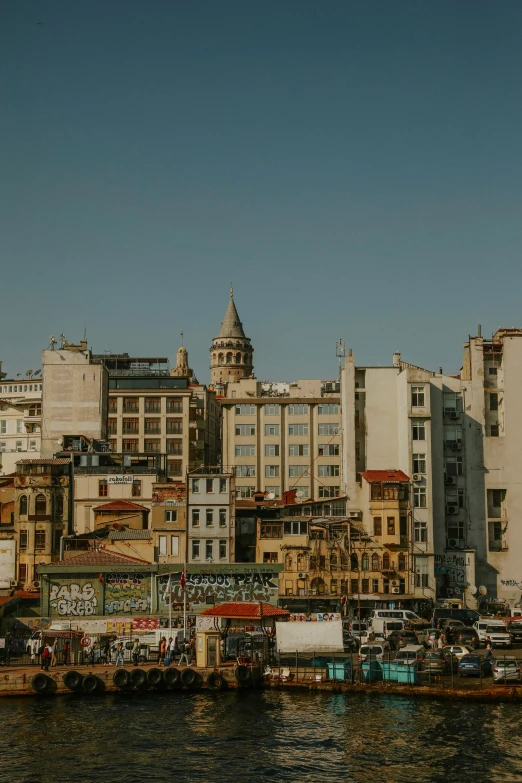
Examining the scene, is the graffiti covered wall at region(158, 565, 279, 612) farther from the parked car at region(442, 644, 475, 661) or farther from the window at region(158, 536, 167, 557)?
the parked car at region(442, 644, 475, 661)

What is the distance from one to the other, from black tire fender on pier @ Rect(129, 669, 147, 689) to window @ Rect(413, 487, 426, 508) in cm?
4906

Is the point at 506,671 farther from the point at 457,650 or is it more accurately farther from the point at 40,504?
the point at 40,504

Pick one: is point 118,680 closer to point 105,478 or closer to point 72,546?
point 72,546

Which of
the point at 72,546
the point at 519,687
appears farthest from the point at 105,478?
the point at 519,687

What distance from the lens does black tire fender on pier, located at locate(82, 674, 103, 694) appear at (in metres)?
65.5

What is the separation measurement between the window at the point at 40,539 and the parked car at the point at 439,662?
4246cm

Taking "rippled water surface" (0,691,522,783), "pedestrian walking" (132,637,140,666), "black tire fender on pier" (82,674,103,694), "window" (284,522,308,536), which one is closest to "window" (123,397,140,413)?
"window" (284,522,308,536)

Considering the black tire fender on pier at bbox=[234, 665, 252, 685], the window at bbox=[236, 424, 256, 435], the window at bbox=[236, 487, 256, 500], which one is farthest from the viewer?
the window at bbox=[236, 424, 256, 435]

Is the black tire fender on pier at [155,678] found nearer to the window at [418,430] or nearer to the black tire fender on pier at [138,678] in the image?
the black tire fender on pier at [138,678]

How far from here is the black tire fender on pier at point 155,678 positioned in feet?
219

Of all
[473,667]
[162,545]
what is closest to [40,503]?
[162,545]

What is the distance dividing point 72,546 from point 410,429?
38447 mm

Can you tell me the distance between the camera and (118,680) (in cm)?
6631

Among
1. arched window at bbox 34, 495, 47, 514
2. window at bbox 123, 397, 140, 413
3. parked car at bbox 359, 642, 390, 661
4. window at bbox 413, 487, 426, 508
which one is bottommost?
parked car at bbox 359, 642, 390, 661
